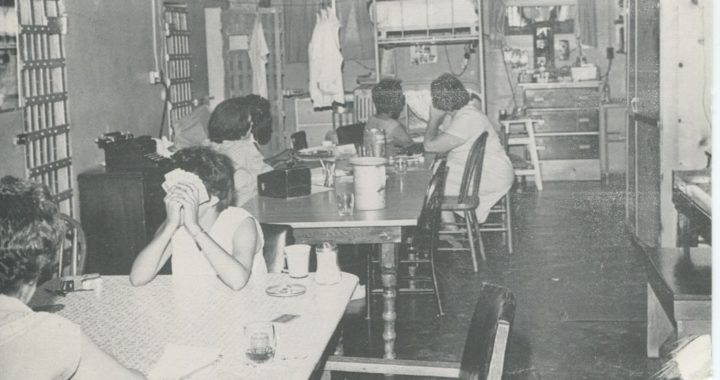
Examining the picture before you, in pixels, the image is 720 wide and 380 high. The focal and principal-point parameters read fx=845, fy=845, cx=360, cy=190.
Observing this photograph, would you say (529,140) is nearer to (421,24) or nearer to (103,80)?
(421,24)

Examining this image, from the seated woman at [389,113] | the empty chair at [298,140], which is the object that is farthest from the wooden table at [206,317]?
the empty chair at [298,140]

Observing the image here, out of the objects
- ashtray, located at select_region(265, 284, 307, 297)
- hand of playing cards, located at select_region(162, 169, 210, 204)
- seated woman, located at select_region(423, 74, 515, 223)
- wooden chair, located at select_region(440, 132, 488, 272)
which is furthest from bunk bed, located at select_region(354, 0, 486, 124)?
ashtray, located at select_region(265, 284, 307, 297)

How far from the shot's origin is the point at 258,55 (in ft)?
27.9

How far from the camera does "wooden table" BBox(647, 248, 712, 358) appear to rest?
9.68ft

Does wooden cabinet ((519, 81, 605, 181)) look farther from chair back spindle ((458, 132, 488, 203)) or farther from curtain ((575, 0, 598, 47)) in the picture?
chair back spindle ((458, 132, 488, 203))

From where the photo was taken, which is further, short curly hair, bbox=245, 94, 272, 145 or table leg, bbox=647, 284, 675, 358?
short curly hair, bbox=245, 94, 272, 145

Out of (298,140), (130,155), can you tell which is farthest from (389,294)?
(298,140)

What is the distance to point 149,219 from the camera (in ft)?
16.6

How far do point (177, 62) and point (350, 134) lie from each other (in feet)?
5.39

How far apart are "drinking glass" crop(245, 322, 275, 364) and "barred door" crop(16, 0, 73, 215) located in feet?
10.0

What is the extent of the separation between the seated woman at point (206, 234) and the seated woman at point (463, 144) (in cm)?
309

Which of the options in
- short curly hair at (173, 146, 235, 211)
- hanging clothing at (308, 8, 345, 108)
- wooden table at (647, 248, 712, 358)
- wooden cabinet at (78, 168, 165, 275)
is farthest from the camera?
hanging clothing at (308, 8, 345, 108)

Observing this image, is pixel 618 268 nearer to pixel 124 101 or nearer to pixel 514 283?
pixel 514 283

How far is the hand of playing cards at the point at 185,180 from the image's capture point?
2.73 meters
